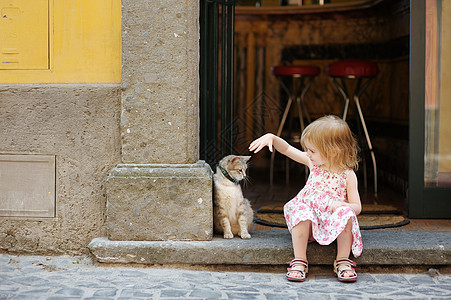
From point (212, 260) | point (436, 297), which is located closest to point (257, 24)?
point (212, 260)

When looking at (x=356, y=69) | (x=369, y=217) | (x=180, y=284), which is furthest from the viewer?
(x=356, y=69)

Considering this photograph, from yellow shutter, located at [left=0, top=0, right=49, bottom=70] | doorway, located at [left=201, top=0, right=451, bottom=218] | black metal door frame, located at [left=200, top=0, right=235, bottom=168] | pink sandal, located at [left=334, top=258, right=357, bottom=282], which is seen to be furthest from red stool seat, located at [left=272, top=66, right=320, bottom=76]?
pink sandal, located at [left=334, top=258, right=357, bottom=282]

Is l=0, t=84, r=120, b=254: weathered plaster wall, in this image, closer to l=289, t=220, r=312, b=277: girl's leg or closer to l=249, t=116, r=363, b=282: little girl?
l=249, t=116, r=363, b=282: little girl

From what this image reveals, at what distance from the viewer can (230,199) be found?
144 inches

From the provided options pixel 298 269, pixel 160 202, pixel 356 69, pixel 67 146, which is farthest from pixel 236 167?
pixel 356 69

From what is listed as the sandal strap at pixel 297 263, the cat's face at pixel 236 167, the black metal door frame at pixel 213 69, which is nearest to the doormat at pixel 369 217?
the black metal door frame at pixel 213 69

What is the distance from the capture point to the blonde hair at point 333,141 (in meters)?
3.41

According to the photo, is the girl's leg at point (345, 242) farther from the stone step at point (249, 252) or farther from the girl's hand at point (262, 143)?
the girl's hand at point (262, 143)

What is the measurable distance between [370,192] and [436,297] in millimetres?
2797

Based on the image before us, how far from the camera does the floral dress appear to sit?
3318mm

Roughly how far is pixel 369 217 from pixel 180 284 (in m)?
1.85

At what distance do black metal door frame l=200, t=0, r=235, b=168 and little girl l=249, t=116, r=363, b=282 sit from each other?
77cm

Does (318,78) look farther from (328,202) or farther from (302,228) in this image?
(302,228)

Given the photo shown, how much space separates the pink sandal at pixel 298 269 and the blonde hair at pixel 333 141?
0.58 metres
